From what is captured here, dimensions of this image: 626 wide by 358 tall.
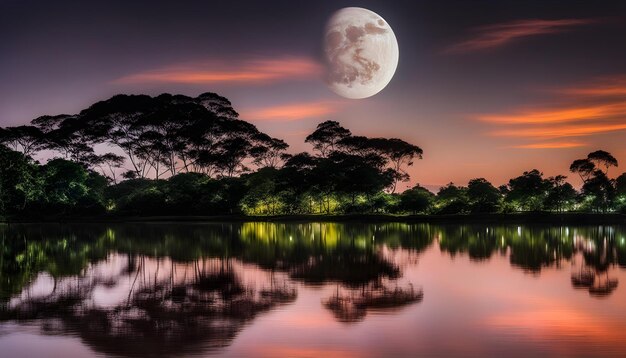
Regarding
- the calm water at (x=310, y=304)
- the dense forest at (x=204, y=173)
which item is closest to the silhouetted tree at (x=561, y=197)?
the dense forest at (x=204, y=173)

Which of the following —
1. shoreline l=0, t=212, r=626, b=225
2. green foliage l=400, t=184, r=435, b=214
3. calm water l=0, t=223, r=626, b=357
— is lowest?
calm water l=0, t=223, r=626, b=357

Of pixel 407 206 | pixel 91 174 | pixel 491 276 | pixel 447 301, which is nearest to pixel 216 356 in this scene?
pixel 447 301

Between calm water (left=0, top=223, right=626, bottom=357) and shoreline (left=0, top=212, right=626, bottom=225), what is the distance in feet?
126

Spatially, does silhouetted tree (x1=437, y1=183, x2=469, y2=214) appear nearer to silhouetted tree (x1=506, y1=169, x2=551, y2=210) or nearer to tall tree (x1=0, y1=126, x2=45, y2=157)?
silhouetted tree (x1=506, y1=169, x2=551, y2=210)

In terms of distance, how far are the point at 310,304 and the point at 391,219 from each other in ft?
172

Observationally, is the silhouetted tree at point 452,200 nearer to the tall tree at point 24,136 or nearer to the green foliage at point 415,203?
the green foliage at point 415,203

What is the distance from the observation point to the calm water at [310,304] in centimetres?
1035

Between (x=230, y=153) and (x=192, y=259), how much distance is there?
54.2m

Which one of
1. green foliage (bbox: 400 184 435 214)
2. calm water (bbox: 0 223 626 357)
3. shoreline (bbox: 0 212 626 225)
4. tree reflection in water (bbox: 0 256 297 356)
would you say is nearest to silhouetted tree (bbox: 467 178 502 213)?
green foliage (bbox: 400 184 435 214)

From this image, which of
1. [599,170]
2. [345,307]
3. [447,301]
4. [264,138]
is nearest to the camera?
[345,307]

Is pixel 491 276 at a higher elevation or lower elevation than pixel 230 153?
lower

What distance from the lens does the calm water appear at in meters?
10.4

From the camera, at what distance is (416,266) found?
2230 centimetres

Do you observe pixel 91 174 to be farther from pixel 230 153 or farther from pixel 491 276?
pixel 491 276
